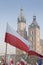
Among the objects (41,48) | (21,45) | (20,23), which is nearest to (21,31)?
(20,23)

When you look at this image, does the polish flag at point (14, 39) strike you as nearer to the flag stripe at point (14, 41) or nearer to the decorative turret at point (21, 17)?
the flag stripe at point (14, 41)

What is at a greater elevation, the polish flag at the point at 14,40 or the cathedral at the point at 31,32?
the polish flag at the point at 14,40

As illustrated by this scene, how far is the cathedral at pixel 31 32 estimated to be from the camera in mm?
95188

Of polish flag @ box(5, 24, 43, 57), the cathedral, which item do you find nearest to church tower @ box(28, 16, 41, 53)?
the cathedral

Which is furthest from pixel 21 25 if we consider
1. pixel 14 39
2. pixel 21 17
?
pixel 14 39

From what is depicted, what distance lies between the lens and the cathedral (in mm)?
95188

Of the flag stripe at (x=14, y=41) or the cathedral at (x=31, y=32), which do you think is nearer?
the flag stripe at (x=14, y=41)

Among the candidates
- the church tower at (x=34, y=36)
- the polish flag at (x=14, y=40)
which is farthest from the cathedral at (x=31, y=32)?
the polish flag at (x=14, y=40)

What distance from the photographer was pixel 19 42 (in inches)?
409

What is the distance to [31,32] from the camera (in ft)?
316

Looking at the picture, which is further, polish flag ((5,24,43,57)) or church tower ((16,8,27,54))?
church tower ((16,8,27,54))

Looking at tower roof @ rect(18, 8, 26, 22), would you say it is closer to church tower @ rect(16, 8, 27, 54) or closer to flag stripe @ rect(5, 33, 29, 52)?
church tower @ rect(16, 8, 27, 54)

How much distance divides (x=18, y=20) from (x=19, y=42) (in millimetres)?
88801

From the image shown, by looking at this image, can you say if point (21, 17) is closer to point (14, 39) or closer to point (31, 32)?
point (31, 32)
